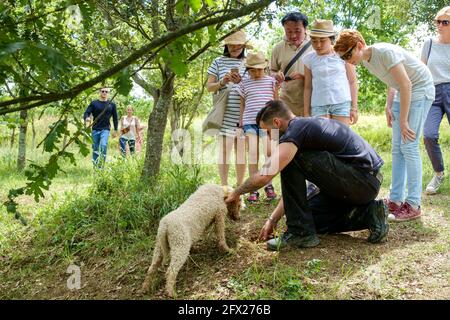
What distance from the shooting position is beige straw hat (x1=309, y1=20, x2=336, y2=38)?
4289 mm

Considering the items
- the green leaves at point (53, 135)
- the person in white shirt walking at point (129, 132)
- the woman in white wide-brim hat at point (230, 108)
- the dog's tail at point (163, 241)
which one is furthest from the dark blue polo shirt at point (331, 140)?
the person in white shirt walking at point (129, 132)

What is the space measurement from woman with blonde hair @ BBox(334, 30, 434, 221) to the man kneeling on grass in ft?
2.26

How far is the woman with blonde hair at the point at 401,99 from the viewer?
402 centimetres

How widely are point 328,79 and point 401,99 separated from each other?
0.72m

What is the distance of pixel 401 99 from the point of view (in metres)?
4.09

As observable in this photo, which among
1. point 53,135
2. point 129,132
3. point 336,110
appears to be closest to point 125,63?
point 53,135

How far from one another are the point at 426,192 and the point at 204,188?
3.22 m

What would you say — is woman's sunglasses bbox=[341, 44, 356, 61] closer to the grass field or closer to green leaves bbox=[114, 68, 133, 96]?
the grass field

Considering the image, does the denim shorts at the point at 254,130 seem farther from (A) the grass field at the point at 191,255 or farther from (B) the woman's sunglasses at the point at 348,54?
(B) the woman's sunglasses at the point at 348,54

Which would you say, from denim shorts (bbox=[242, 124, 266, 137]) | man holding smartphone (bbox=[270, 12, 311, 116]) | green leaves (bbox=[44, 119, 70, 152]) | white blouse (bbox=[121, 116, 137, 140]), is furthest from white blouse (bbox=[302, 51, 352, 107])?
white blouse (bbox=[121, 116, 137, 140])

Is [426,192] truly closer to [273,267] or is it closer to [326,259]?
[326,259]

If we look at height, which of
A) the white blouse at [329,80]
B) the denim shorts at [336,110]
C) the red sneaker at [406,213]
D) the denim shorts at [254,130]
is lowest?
the red sneaker at [406,213]

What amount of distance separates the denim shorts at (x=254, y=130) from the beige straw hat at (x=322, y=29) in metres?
1.10

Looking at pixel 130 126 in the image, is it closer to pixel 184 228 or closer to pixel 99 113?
pixel 99 113
